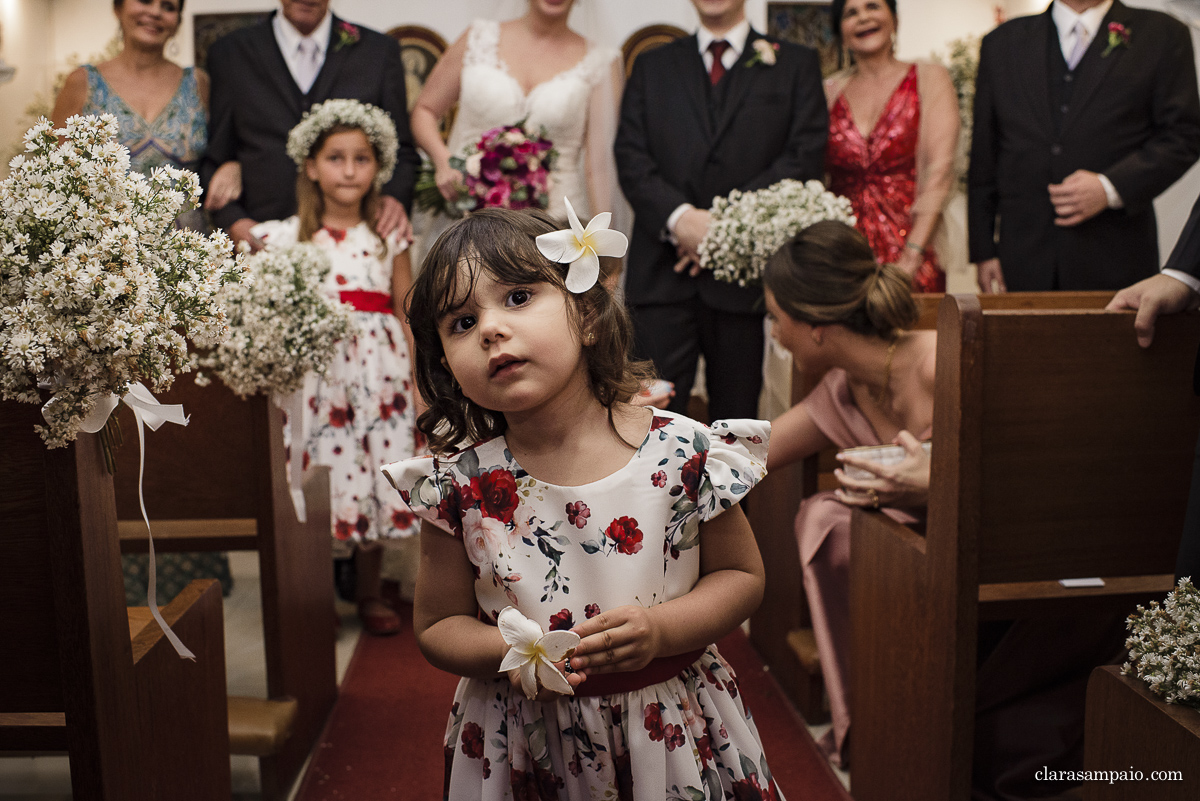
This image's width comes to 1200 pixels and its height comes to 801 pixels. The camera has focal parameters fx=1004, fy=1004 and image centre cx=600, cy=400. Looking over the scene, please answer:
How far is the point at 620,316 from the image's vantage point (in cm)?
155

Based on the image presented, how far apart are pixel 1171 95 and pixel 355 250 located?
2996 millimetres

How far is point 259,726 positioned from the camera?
2.38 m

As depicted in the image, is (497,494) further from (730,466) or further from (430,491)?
(730,466)

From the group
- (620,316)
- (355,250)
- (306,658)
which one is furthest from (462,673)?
(355,250)

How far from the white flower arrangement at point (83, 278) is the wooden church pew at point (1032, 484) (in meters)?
1.35

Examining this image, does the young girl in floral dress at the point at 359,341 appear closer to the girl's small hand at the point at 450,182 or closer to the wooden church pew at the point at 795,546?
the girl's small hand at the point at 450,182

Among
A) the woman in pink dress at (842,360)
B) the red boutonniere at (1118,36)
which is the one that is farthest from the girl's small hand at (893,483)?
the red boutonniere at (1118,36)

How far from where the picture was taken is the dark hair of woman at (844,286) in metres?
2.59

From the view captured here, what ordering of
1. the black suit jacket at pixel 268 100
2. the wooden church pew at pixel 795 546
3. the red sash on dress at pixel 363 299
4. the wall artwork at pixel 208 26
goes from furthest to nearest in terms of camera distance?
the wall artwork at pixel 208 26 → the black suit jacket at pixel 268 100 → the red sash on dress at pixel 363 299 → the wooden church pew at pixel 795 546

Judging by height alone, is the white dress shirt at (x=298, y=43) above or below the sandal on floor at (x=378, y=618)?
above

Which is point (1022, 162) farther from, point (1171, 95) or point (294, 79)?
point (294, 79)

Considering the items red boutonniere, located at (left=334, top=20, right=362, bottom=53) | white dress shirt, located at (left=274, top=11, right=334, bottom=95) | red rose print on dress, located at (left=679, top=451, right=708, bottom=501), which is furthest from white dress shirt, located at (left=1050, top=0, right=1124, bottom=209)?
red rose print on dress, located at (left=679, top=451, right=708, bottom=501)

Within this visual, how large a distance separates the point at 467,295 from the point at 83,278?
0.48 m

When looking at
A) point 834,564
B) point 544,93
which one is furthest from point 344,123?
point 834,564
